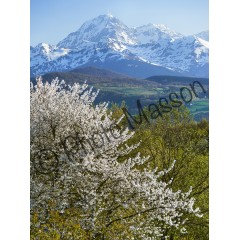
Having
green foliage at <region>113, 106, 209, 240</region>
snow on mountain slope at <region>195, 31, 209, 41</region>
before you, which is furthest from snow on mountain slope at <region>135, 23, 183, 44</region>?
green foliage at <region>113, 106, 209, 240</region>

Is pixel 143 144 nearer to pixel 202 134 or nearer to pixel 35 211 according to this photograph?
pixel 202 134
